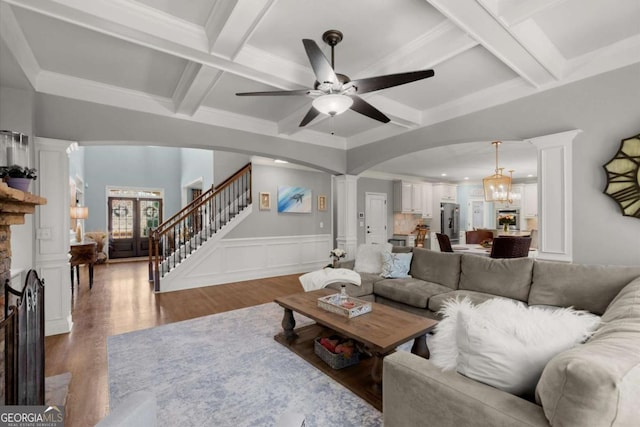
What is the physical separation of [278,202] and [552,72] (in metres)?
5.02

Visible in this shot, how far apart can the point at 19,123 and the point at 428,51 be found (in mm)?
3843

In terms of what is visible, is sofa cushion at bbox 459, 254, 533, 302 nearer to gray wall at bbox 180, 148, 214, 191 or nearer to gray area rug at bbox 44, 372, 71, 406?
gray area rug at bbox 44, 372, 71, 406

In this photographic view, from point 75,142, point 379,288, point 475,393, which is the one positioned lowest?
point 379,288

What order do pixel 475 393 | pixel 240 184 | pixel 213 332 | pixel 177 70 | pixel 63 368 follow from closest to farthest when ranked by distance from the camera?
pixel 475 393 < pixel 63 368 < pixel 177 70 < pixel 213 332 < pixel 240 184

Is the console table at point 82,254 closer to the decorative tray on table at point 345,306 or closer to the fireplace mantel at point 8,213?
the fireplace mantel at point 8,213

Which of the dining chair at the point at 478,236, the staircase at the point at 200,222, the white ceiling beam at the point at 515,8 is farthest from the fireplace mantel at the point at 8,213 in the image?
the dining chair at the point at 478,236

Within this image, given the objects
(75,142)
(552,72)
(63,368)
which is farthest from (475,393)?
(75,142)

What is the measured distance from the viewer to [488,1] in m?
1.94

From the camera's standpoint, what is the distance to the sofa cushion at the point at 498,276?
3.10 meters

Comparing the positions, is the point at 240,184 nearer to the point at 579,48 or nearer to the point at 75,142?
the point at 75,142

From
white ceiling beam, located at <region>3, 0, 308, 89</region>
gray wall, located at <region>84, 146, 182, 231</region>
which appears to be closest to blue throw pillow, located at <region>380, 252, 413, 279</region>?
white ceiling beam, located at <region>3, 0, 308, 89</region>

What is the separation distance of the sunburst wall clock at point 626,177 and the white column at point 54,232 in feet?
17.7

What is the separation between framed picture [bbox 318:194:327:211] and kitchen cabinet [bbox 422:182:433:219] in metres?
3.42

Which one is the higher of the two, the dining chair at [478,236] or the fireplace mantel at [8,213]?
the fireplace mantel at [8,213]
